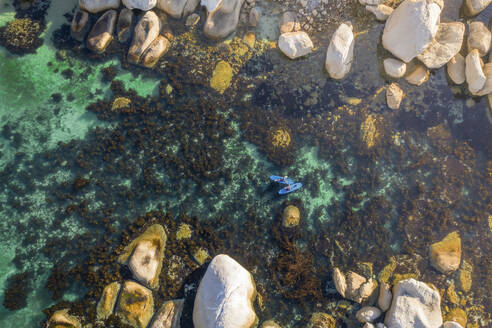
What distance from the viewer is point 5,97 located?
947cm

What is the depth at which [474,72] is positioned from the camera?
1012cm

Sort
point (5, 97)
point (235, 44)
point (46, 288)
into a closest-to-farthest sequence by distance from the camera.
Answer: point (46, 288) < point (5, 97) < point (235, 44)

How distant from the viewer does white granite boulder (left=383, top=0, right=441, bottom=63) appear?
962cm

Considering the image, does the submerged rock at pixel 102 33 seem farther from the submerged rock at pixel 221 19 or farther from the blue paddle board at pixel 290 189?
the blue paddle board at pixel 290 189

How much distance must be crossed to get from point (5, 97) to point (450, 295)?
1363 cm

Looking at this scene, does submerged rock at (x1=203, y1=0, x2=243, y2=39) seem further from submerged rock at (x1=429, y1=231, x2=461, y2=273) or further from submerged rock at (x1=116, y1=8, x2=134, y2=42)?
submerged rock at (x1=429, y1=231, x2=461, y2=273)

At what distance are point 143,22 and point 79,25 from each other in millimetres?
1835

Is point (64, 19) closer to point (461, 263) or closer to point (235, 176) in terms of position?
point (235, 176)

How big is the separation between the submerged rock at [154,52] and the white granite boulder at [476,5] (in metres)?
9.49

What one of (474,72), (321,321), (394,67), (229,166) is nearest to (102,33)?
(229,166)

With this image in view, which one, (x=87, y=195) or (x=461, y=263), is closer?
(x=87, y=195)

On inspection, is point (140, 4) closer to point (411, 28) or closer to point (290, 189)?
point (290, 189)

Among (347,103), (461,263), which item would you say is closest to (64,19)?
(347,103)

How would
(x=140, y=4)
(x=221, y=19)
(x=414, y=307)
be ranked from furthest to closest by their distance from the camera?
(x=221, y=19), (x=140, y=4), (x=414, y=307)
